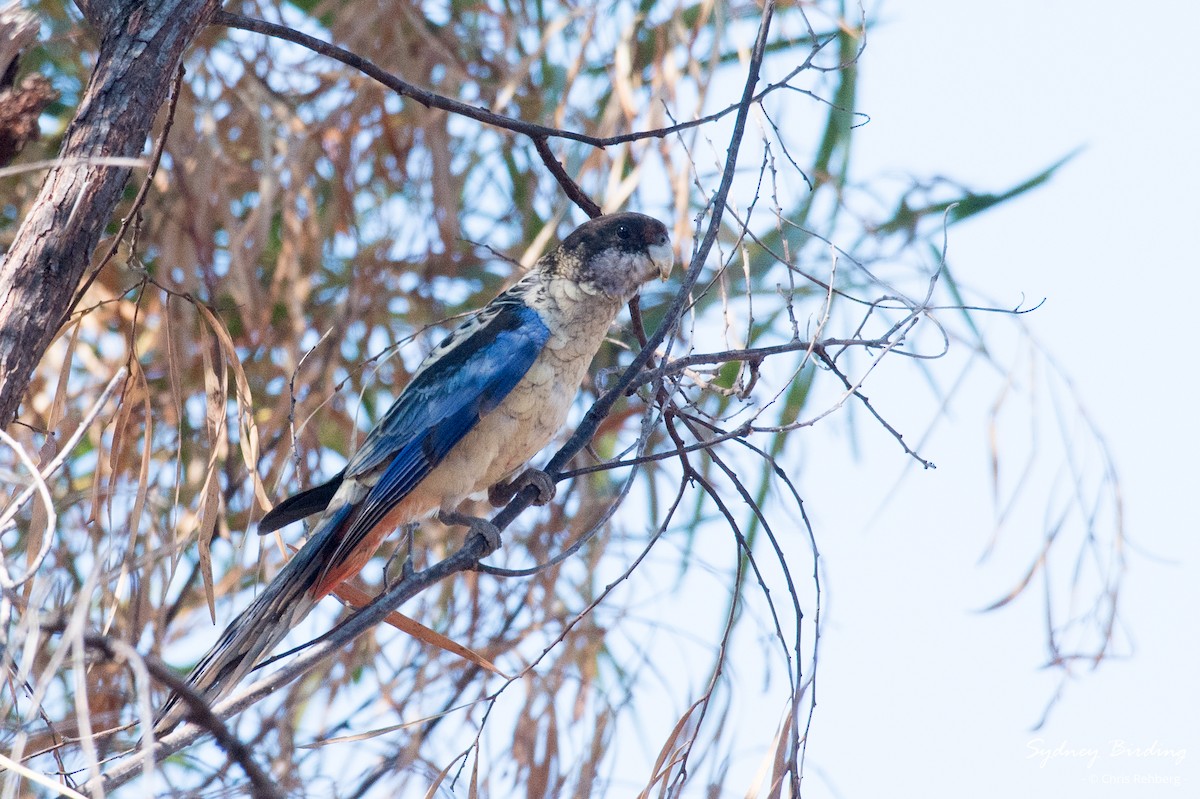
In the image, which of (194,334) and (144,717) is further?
(194,334)

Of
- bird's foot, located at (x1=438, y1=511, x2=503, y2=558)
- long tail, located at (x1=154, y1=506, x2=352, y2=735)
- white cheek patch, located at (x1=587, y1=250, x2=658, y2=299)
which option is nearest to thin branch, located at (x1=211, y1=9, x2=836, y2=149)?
white cheek patch, located at (x1=587, y1=250, x2=658, y2=299)

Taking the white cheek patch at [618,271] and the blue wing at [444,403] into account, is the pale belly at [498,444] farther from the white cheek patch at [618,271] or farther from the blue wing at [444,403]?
the white cheek patch at [618,271]

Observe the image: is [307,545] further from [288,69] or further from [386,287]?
[288,69]

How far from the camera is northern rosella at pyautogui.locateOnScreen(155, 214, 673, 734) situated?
237cm

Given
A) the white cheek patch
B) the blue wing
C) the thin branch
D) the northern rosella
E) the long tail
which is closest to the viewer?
the thin branch

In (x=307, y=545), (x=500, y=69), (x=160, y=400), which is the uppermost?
(x=500, y=69)

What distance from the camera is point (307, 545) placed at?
2.37 m

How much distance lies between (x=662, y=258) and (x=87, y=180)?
143cm

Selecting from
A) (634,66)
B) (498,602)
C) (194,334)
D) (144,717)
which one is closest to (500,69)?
(634,66)

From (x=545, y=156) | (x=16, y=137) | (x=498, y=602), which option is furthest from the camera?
(x=498, y=602)

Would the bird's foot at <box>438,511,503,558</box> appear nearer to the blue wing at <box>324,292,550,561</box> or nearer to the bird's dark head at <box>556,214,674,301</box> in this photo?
the blue wing at <box>324,292,550,561</box>

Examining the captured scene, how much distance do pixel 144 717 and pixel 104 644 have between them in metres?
0.09

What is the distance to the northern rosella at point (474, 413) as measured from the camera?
7.77 ft

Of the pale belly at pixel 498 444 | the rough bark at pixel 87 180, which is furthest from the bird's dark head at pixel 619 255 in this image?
the rough bark at pixel 87 180
